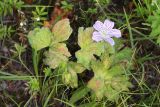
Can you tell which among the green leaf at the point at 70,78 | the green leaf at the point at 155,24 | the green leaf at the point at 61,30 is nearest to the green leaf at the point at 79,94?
the green leaf at the point at 70,78

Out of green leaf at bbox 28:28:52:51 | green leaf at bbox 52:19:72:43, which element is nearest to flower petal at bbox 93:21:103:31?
green leaf at bbox 52:19:72:43

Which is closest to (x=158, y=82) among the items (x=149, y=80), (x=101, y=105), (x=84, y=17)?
(x=149, y=80)

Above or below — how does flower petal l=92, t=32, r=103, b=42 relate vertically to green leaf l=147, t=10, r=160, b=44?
below

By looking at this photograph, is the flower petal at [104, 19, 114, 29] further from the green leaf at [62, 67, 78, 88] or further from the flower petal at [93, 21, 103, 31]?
the green leaf at [62, 67, 78, 88]

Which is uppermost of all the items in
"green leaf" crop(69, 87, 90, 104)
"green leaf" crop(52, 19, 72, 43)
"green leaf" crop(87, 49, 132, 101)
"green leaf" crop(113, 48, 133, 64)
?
"green leaf" crop(52, 19, 72, 43)

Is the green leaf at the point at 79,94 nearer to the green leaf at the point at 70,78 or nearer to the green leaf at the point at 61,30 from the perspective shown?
the green leaf at the point at 70,78

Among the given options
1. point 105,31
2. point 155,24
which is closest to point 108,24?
point 105,31

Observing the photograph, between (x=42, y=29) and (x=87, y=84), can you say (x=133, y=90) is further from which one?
(x=42, y=29)
